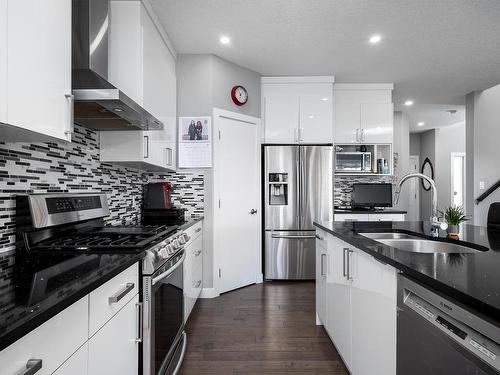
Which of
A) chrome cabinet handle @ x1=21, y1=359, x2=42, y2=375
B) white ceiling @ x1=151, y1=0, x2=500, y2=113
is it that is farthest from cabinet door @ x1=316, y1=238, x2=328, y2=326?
white ceiling @ x1=151, y1=0, x2=500, y2=113

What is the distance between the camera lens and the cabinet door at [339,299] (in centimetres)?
162

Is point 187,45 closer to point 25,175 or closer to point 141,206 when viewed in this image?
point 141,206

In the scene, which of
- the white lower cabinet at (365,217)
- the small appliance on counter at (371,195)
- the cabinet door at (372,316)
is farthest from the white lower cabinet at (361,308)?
the small appliance on counter at (371,195)

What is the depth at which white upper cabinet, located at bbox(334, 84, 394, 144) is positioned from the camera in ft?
13.6

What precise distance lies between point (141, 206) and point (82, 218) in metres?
1.07

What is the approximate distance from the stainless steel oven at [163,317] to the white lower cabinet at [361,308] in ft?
3.29

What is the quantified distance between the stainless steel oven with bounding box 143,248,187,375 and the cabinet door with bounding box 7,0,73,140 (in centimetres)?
77

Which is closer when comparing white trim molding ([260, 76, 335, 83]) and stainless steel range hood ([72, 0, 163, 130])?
stainless steel range hood ([72, 0, 163, 130])

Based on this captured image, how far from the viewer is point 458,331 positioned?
0.75 m

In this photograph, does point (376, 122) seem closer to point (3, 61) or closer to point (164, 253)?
point (164, 253)

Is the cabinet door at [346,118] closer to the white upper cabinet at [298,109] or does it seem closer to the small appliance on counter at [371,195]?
the white upper cabinet at [298,109]

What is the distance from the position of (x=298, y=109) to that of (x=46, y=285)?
3490 mm

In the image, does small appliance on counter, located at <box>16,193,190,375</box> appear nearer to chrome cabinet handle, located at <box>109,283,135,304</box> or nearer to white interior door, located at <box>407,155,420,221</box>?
chrome cabinet handle, located at <box>109,283,135,304</box>

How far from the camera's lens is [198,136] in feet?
10.2
